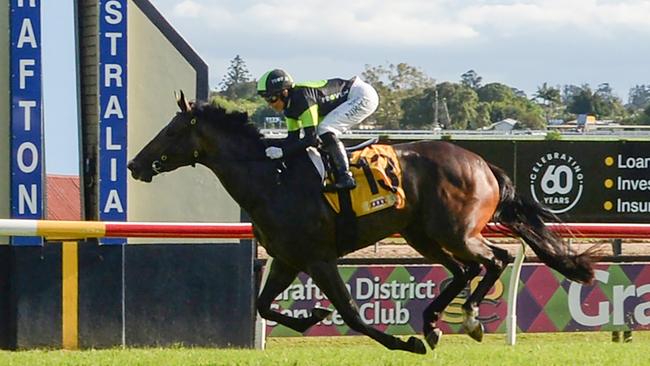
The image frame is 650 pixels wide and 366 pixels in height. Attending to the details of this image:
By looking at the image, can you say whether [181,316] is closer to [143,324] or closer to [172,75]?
[143,324]

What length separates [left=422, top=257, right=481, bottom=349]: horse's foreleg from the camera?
7.97m

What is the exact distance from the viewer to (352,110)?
8.10 meters

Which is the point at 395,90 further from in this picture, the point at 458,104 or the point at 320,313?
the point at 320,313

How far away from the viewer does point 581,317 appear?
10758 millimetres

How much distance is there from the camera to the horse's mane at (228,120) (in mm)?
7969

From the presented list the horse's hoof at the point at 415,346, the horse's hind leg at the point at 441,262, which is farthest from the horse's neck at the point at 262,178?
the horse's hoof at the point at 415,346

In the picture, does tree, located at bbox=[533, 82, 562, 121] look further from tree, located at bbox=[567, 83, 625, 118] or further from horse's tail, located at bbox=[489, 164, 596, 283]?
horse's tail, located at bbox=[489, 164, 596, 283]

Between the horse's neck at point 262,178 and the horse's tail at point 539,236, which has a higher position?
the horse's neck at point 262,178

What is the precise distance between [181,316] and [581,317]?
352cm

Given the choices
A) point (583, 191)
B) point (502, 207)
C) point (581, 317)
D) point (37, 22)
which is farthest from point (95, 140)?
point (583, 191)

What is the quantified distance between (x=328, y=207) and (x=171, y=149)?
1.08 metres

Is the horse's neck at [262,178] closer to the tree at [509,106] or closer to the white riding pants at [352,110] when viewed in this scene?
the white riding pants at [352,110]

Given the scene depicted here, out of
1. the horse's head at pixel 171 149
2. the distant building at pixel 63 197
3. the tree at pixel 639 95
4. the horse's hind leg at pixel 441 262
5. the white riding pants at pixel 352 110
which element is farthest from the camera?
the tree at pixel 639 95

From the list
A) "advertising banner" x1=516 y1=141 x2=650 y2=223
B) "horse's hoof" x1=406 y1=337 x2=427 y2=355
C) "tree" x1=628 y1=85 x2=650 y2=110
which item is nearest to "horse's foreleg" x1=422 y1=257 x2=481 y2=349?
"horse's hoof" x1=406 y1=337 x2=427 y2=355
